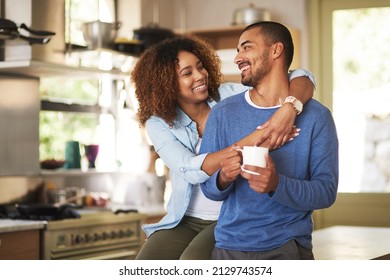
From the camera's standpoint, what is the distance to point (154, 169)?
144 inches

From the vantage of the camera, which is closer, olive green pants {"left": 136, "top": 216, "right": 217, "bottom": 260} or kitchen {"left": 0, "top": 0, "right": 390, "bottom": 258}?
olive green pants {"left": 136, "top": 216, "right": 217, "bottom": 260}

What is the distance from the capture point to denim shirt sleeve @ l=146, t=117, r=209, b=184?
1617mm

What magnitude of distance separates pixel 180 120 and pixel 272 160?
1.26 ft

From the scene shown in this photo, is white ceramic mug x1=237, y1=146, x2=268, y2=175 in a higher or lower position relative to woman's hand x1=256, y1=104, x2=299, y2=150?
lower

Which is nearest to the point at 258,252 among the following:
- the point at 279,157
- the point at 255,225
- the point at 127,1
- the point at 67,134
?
the point at 255,225

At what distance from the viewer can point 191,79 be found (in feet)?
5.70

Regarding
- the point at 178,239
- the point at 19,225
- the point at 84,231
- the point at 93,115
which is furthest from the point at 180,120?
the point at 93,115

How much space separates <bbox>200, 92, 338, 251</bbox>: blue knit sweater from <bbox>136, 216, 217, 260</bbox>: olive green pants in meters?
0.21

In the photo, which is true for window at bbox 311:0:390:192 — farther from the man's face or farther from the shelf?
the man's face

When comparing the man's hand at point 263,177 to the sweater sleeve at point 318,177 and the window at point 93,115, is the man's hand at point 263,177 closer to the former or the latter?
the sweater sleeve at point 318,177

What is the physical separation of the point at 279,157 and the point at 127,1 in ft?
8.41

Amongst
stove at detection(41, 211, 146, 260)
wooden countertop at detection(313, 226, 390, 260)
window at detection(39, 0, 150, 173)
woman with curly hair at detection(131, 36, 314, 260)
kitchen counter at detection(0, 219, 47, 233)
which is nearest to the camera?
woman with curly hair at detection(131, 36, 314, 260)

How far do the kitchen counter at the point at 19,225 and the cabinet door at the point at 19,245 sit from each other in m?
0.02

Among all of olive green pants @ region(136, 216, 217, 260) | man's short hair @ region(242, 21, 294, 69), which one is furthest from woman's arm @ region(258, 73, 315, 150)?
olive green pants @ region(136, 216, 217, 260)
